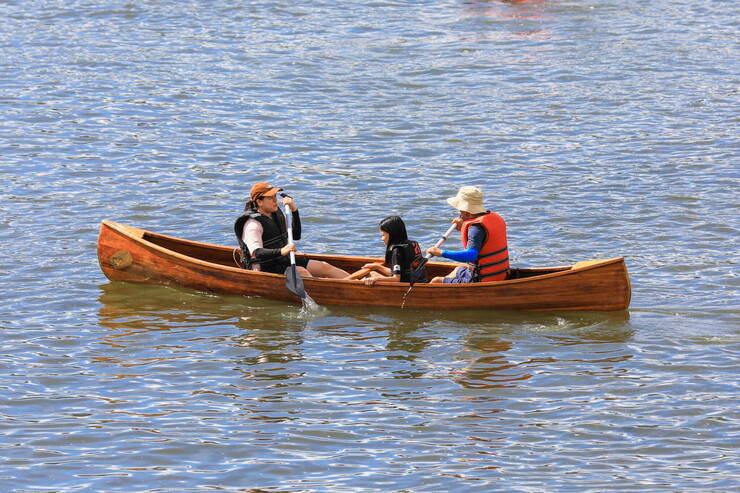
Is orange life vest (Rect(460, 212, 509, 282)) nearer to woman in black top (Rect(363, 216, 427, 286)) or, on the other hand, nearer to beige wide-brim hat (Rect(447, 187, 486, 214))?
beige wide-brim hat (Rect(447, 187, 486, 214))

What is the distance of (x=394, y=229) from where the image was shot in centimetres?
1448

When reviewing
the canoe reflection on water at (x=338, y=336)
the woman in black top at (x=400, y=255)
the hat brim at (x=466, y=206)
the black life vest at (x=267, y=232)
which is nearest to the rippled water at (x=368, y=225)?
the canoe reflection on water at (x=338, y=336)

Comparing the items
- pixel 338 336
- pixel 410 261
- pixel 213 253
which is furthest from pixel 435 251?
pixel 213 253

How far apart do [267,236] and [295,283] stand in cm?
86

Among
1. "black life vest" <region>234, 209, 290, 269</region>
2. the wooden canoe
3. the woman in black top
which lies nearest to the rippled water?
the wooden canoe

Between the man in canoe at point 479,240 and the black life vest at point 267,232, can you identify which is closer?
the man in canoe at point 479,240

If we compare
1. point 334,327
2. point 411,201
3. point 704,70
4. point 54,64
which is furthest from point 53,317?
point 704,70

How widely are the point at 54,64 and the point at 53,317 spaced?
15333mm

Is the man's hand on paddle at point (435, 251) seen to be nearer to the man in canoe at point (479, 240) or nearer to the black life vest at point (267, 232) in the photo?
the man in canoe at point (479, 240)

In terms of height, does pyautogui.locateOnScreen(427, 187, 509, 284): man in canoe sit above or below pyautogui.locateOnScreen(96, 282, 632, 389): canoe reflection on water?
above

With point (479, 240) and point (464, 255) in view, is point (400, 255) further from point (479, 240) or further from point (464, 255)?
point (479, 240)

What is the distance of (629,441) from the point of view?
1099 cm

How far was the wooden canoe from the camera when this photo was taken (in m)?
14.3

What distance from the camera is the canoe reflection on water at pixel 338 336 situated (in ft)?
42.9
